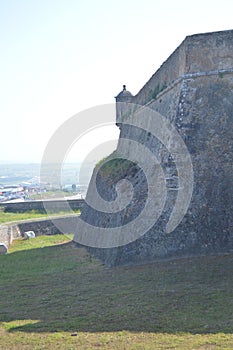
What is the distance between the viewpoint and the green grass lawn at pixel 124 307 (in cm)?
652

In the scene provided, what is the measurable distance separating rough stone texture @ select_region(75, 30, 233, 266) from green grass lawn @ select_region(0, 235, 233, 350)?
0.48 m

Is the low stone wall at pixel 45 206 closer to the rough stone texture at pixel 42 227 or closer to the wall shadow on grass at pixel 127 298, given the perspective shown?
the rough stone texture at pixel 42 227

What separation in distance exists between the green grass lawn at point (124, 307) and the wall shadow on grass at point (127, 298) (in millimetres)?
15

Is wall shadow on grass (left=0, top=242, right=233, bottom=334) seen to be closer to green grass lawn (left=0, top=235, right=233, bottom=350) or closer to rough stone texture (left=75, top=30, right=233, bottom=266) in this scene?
green grass lawn (left=0, top=235, right=233, bottom=350)

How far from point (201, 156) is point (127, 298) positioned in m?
4.33

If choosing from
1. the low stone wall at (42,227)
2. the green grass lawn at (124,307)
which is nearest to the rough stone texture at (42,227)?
the low stone wall at (42,227)

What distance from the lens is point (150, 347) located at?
6.12m

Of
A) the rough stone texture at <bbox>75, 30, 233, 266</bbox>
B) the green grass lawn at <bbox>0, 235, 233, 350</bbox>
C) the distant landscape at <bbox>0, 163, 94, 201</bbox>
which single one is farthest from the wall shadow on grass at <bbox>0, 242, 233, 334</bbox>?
the distant landscape at <bbox>0, 163, 94, 201</bbox>

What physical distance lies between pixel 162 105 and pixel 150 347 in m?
8.84

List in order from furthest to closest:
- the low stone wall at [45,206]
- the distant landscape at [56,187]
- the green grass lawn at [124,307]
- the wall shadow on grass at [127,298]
→ the distant landscape at [56,187], the low stone wall at [45,206], the wall shadow on grass at [127,298], the green grass lawn at [124,307]

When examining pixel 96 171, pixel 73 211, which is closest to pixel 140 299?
pixel 96 171

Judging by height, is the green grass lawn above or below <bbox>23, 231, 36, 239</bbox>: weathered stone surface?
above

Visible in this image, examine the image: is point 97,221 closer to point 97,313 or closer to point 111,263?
point 111,263

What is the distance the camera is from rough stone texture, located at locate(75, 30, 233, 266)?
35.3 feet
